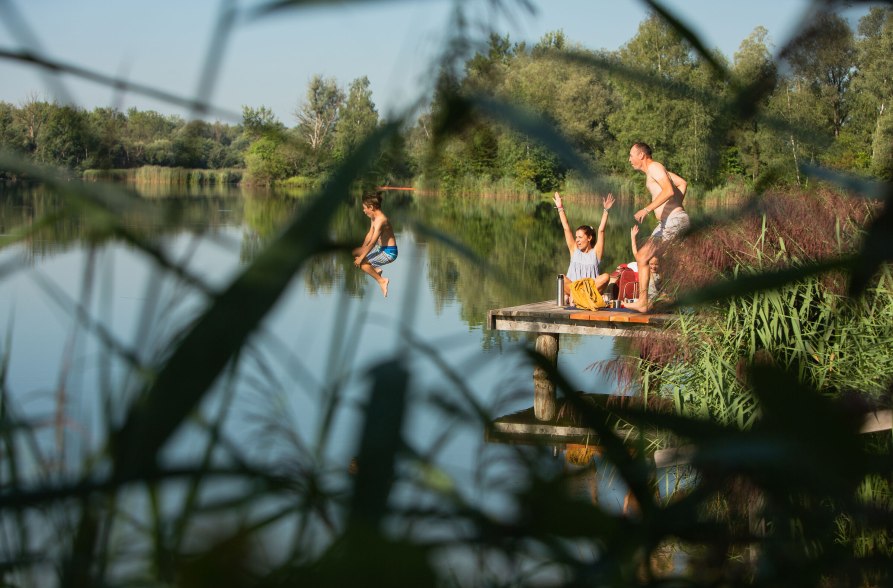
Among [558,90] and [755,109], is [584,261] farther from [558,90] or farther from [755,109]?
[755,109]

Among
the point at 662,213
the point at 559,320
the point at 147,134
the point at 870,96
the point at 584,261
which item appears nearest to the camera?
the point at 147,134

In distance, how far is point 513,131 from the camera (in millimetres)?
451

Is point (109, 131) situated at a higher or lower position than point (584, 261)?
lower

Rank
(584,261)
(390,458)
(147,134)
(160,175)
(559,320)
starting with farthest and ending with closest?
(584,261), (559,320), (160,175), (147,134), (390,458)

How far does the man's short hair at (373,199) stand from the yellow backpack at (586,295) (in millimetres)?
11263

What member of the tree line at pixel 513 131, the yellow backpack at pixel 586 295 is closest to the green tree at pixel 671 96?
the tree line at pixel 513 131

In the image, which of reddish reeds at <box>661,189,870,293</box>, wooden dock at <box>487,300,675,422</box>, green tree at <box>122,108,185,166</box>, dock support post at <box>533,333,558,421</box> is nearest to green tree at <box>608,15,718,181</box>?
green tree at <box>122,108,185,166</box>

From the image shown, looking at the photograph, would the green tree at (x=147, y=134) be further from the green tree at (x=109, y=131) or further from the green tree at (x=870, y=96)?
the green tree at (x=870, y=96)

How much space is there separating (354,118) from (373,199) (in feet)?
0.47

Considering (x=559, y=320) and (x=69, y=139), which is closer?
(x=69, y=139)

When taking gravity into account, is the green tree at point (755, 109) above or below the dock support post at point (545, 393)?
above

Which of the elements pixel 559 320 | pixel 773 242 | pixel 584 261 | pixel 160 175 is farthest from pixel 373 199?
pixel 584 261

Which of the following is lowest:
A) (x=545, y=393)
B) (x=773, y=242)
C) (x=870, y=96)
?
(x=545, y=393)

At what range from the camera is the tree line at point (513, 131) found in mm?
455
